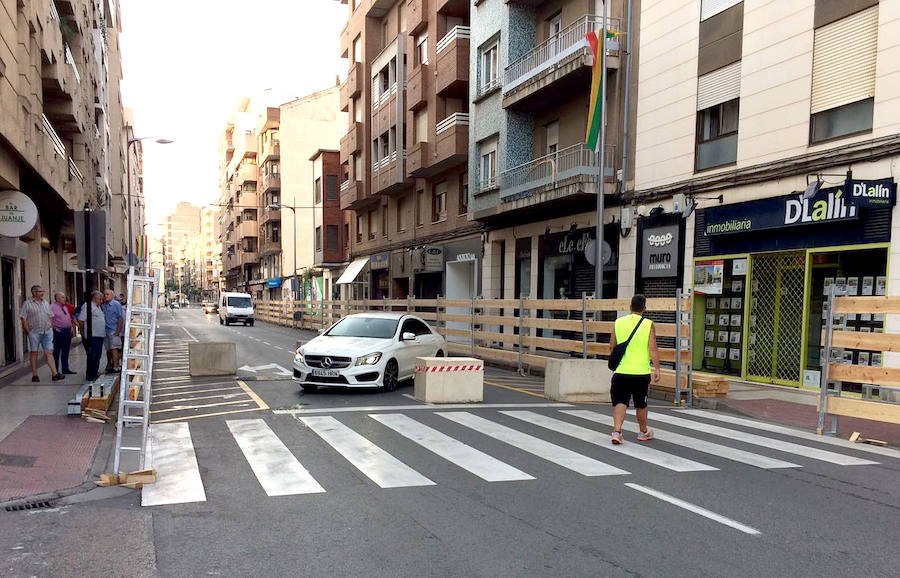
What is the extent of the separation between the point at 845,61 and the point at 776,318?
4.97 metres

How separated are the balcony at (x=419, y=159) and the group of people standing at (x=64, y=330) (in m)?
14.6

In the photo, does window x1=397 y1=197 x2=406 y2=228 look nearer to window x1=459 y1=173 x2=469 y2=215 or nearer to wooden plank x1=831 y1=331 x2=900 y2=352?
window x1=459 y1=173 x2=469 y2=215

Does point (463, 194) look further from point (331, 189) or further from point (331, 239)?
point (331, 189)

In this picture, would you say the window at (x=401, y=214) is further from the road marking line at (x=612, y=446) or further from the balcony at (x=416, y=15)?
the road marking line at (x=612, y=446)

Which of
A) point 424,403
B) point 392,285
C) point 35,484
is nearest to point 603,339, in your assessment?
point 424,403

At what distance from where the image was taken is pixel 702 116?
579 inches

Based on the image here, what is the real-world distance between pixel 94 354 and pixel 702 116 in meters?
14.0

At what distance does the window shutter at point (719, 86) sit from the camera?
45.0 ft

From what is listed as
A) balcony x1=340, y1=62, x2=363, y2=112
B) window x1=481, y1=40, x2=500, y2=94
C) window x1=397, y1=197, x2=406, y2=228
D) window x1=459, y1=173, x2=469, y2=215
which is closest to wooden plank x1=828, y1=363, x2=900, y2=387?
window x1=481, y1=40, x2=500, y2=94

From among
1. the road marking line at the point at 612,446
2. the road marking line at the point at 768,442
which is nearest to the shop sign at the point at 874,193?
the road marking line at the point at 768,442

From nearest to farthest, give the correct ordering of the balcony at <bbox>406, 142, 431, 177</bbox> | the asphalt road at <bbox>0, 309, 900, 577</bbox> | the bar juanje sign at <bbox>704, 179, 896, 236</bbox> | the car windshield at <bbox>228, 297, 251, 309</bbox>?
the asphalt road at <bbox>0, 309, 900, 577</bbox> < the bar juanje sign at <bbox>704, 179, 896, 236</bbox> < the balcony at <bbox>406, 142, 431, 177</bbox> < the car windshield at <bbox>228, 297, 251, 309</bbox>

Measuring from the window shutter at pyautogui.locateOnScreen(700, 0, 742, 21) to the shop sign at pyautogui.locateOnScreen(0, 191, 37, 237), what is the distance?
14.8m

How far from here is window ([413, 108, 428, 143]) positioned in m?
27.6

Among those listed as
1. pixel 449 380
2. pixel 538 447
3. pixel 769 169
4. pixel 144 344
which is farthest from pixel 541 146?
pixel 144 344
